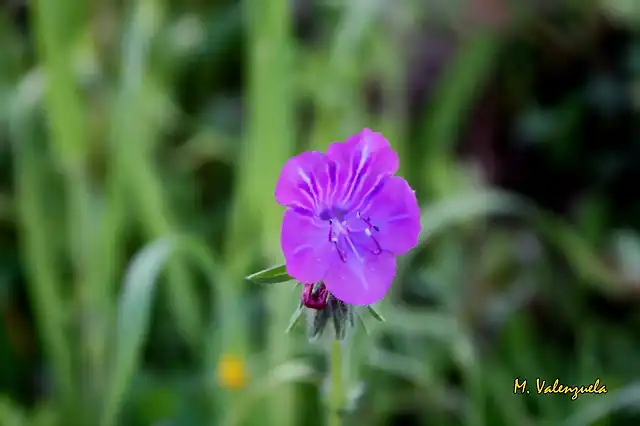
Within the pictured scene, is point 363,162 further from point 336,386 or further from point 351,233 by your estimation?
point 336,386

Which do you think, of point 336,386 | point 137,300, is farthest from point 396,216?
point 137,300

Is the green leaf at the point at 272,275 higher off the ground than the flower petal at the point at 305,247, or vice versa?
the flower petal at the point at 305,247

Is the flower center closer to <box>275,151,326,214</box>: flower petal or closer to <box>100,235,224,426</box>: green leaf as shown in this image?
<box>275,151,326,214</box>: flower petal

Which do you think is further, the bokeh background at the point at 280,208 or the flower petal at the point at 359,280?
the bokeh background at the point at 280,208

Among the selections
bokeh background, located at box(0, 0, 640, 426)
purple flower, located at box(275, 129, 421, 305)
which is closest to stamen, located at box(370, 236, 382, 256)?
purple flower, located at box(275, 129, 421, 305)

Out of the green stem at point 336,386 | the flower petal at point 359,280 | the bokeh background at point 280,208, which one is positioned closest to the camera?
the flower petal at point 359,280

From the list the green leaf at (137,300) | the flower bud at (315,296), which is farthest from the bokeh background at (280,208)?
the flower bud at (315,296)

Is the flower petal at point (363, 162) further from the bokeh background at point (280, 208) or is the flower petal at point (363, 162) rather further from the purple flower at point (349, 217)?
the bokeh background at point (280, 208)
